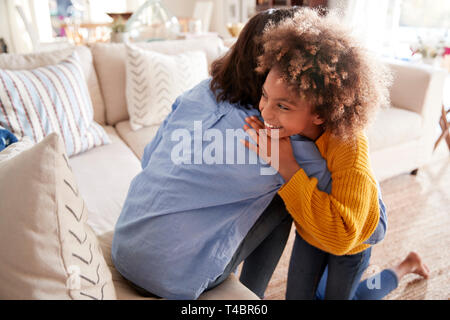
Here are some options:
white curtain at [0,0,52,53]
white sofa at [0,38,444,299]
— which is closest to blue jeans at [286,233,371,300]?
white sofa at [0,38,444,299]

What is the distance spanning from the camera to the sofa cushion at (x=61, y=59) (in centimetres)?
156

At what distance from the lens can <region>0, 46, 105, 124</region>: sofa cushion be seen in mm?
1559

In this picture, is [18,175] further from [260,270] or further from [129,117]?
[129,117]

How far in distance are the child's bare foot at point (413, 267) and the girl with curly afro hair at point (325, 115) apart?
2.41ft

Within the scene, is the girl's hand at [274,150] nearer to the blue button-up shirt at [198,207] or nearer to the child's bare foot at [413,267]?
the blue button-up shirt at [198,207]

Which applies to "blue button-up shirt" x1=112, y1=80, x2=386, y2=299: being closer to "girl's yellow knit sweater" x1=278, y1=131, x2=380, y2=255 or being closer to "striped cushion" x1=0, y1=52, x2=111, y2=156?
"girl's yellow knit sweater" x1=278, y1=131, x2=380, y2=255

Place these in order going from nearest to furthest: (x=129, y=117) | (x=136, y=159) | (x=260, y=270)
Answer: (x=260, y=270), (x=136, y=159), (x=129, y=117)

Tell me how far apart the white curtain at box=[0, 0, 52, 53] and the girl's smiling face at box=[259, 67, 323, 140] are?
4.63 metres

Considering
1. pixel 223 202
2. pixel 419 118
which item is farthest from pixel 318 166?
pixel 419 118

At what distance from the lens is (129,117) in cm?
202

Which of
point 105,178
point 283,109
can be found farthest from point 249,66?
point 105,178

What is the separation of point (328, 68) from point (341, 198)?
0.88ft

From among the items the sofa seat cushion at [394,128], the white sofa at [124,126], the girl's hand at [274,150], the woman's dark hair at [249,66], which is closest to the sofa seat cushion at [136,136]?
the white sofa at [124,126]
